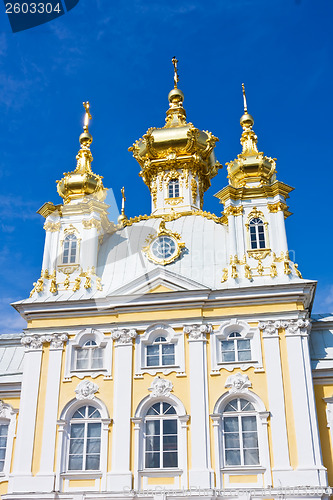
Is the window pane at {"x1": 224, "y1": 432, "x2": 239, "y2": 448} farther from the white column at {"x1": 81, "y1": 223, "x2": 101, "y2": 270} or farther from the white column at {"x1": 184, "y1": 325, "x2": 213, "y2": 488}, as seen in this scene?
the white column at {"x1": 81, "y1": 223, "x2": 101, "y2": 270}

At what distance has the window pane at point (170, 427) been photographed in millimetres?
21203

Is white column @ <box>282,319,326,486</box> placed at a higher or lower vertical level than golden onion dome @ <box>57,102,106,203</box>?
lower

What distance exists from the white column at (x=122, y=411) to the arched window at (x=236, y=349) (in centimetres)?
352

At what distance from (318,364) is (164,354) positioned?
573cm

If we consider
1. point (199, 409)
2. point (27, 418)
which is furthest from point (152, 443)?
point (27, 418)

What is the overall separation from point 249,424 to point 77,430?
631 cm

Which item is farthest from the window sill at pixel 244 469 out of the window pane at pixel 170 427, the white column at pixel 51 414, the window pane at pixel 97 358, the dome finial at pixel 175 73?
the dome finial at pixel 175 73

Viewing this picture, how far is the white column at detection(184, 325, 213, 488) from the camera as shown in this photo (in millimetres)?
20156

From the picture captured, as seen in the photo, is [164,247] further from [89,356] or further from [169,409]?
[169,409]

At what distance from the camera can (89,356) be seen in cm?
2306

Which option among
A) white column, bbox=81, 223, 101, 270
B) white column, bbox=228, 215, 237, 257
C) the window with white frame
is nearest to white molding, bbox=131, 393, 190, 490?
the window with white frame

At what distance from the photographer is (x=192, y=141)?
98.8ft

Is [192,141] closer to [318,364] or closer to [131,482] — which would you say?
[318,364]

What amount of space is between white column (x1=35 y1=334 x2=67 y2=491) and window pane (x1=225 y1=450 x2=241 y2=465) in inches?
244
